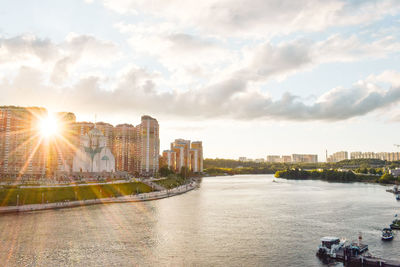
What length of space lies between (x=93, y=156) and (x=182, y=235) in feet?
229

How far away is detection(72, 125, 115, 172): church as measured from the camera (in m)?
98.3

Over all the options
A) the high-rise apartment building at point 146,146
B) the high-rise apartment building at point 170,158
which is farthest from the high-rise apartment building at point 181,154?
the high-rise apartment building at point 146,146

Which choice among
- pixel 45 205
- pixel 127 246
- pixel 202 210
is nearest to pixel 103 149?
pixel 45 205

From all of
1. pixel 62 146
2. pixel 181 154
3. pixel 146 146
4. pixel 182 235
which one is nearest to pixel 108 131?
pixel 146 146

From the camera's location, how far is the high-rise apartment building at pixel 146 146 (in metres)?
131

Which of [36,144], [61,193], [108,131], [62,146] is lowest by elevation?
[61,193]

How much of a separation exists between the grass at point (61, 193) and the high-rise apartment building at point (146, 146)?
161 ft

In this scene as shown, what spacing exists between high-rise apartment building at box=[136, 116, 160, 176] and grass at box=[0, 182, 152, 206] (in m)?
49.0

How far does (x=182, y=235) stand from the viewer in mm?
38469

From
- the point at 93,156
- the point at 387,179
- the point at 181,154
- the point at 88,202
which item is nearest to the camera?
the point at 88,202

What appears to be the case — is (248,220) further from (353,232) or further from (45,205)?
(45,205)

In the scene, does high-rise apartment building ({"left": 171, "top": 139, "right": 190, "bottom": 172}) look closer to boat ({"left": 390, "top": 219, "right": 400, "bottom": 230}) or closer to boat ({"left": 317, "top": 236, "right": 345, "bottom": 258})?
boat ({"left": 390, "top": 219, "right": 400, "bottom": 230})

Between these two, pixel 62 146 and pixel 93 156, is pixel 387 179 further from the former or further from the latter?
pixel 62 146

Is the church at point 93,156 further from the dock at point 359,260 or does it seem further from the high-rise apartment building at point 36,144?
the dock at point 359,260
